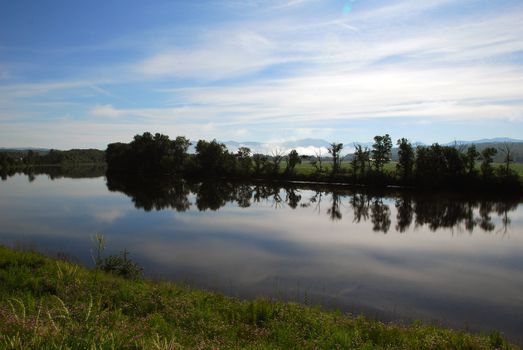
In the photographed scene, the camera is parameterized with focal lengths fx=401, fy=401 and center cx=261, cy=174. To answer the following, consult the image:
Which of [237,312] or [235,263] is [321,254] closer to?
[235,263]

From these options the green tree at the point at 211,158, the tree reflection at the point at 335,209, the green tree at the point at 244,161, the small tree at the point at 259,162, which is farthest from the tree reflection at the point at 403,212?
the green tree at the point at 211,158

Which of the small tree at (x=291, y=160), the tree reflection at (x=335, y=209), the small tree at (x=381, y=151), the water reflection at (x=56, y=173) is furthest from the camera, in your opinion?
the water reflection at (x=56, y=173)

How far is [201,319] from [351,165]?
65.7 metres

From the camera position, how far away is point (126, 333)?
270 inches

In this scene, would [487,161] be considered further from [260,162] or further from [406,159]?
[260,162]

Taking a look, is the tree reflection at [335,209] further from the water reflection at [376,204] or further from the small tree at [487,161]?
the small tree at [487,161]

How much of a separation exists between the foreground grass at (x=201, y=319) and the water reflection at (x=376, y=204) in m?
20.3

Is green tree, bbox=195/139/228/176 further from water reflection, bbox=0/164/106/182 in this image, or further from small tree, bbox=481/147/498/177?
small tree, bbox=481/147/498/177

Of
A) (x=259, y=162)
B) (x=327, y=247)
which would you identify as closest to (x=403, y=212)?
(x=327, y=247)

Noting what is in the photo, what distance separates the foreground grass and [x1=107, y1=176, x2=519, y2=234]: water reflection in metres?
20.3

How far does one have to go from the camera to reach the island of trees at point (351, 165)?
195 feet

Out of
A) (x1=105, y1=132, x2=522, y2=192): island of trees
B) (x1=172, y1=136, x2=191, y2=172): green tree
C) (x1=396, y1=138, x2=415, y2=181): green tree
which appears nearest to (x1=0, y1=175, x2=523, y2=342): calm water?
(x1=105, y1=132, x2=522, y2=192): island of trees

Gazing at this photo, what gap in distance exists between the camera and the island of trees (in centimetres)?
5953

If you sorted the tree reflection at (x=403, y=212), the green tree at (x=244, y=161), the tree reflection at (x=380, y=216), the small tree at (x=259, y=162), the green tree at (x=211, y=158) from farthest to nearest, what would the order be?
the green tree at (x=211, y=158), the green tree at (x=244, y=161), the small tree at (x=259, y=162), the tree reflection at (x=403, y=212), the tree reflection at (x=380, y=216)
